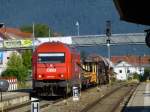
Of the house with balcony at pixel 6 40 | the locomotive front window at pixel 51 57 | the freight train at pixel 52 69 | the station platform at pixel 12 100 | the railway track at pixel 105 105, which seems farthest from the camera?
the house with balcony at pixel 6 40

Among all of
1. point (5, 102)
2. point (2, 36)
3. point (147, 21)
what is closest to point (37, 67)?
point (5, 102)

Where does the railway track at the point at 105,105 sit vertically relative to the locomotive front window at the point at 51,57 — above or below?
below

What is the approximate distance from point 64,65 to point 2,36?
94.8m

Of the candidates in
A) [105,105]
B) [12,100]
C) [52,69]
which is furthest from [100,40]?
[105,105]

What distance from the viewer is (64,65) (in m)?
37.3

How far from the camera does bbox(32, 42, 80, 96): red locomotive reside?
3688cm

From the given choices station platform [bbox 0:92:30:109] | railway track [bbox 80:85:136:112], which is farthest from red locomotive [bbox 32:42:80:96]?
railway track [bbox 80:85:136:112]

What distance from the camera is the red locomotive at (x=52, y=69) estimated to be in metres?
36.9

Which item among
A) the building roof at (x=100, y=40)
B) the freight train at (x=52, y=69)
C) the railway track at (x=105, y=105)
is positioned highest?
the building roof at (x=100, y=40)

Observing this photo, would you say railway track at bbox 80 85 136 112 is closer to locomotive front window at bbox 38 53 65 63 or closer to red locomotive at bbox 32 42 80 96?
red locomotive at bbox 32 42 80 96

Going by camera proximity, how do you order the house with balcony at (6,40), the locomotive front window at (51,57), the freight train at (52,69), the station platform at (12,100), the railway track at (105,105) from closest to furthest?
the railway track at (105,105) < the station platform at (12,100) < the freight train at (52,69) < the locomotive front window at (51,57) < the house with balcony at (6,40)

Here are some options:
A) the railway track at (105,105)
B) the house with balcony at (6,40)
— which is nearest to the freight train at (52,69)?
the railway track at (105,105)

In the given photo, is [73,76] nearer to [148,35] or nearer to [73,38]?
[148,35]

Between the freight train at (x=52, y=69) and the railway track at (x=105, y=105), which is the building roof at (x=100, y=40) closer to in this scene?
the railway track at (x=105, y=105)
